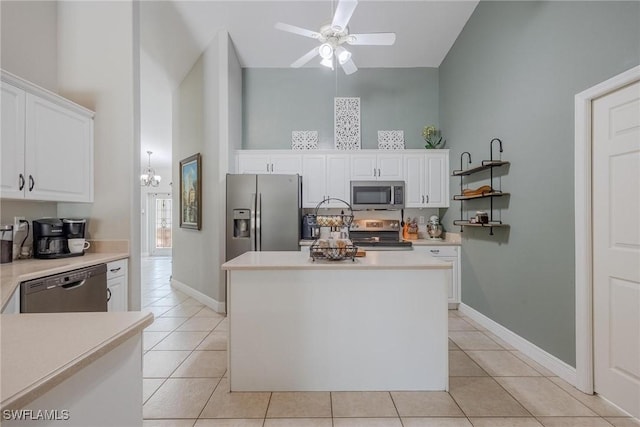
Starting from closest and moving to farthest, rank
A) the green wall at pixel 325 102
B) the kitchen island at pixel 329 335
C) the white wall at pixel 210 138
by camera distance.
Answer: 1. the kitchen island at pixel 329 335
2. the white wall at pixel 210 138
3. the green wall at pixel 325 102

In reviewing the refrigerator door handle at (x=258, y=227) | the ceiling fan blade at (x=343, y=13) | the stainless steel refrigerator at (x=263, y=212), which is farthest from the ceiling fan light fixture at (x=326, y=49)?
the refrigerator door handle at (x=258, y=227)

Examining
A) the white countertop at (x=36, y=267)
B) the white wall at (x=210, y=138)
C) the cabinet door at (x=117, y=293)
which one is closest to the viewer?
the white countertop at (x=36, y=267)

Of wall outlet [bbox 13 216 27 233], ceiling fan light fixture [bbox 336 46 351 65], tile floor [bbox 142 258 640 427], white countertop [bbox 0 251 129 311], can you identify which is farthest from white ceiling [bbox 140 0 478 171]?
tile floor [bbox 142 258 640 427]

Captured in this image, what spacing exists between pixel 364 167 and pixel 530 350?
2744 millimetres

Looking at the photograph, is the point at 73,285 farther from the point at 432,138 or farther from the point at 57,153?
the point at 432,138

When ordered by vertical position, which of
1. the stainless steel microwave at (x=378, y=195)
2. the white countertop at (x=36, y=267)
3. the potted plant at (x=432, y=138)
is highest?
the potted plant at (x=432, y=138)

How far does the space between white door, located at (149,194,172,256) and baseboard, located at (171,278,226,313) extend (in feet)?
17.4

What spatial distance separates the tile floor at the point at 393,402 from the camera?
5.81ft

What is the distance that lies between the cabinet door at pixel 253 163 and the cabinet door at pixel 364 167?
1.21m

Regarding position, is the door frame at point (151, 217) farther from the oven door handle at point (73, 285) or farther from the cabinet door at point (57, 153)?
the oven door handle at point (73, 285)

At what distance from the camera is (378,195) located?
417 cm

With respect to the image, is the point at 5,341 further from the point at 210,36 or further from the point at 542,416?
the point at 210,36


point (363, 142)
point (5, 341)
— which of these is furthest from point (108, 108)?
point (363, 142)

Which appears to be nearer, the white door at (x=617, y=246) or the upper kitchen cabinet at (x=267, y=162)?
the white door at (x=617, y=246)
